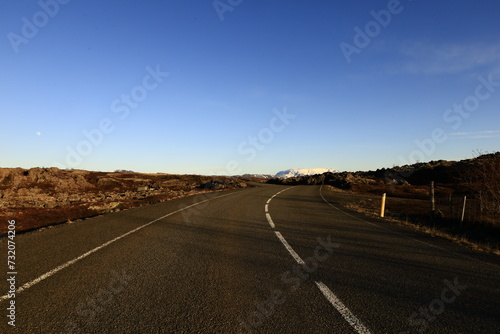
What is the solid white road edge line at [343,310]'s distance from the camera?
10.8 ft

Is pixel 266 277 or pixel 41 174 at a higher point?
pixel 41 174

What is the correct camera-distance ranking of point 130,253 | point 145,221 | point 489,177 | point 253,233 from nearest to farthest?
point 130,253 → point 253,233 → point 145,221 → point 489,177

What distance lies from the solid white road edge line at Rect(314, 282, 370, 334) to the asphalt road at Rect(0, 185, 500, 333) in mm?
17

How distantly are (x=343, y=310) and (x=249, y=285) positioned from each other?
60.4 inches

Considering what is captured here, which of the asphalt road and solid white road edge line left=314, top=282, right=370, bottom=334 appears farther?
the asphalt road

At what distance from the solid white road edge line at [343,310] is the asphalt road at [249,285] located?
17 mm

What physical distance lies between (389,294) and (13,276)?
648 centimetres

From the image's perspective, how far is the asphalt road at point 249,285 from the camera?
3.46 meters

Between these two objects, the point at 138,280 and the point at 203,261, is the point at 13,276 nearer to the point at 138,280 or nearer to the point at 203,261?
the point at 138,280

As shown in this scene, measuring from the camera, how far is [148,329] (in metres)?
3.31

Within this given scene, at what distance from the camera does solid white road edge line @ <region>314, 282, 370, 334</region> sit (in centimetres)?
329

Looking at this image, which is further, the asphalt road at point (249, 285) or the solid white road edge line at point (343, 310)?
the asphalt road at point (249, 285)

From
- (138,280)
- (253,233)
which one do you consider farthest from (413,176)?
(138,280)

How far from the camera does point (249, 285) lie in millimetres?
4645
